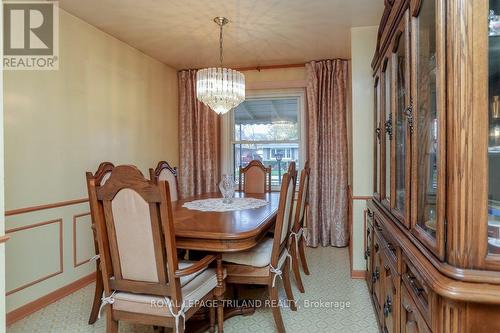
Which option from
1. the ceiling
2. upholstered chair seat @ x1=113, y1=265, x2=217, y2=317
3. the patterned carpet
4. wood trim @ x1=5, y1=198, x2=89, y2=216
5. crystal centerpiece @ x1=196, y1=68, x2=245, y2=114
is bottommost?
the patterned carpet

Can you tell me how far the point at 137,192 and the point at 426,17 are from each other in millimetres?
1384

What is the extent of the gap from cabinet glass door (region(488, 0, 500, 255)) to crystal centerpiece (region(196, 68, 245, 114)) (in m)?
2.23

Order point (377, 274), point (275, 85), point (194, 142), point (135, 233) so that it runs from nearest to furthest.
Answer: point (135, 233) < point (377, 274) < point (275, 85) < point (194, 142)

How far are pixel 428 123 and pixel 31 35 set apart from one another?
2.89 meters

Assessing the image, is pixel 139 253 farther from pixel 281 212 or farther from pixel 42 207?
pixel 42 207

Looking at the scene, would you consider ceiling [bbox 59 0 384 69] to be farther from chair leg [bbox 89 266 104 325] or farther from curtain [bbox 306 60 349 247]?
chair leg [bbox 89 266 104 325]

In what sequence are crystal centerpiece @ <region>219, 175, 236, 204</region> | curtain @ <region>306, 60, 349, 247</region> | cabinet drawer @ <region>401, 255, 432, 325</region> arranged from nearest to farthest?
cabinet drawer @ <region>401, 255, 432, 325</region> → crystal centerpiece @ <region>219, 175, 236, 204</region> → curtain @ <region>306, 60, 349, 247</region>

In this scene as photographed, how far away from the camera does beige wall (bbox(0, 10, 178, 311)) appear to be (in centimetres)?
236

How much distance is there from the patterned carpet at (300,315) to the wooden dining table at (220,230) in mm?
712

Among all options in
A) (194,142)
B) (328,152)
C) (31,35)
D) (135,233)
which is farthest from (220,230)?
(194,142)

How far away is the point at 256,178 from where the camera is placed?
377 centimetres

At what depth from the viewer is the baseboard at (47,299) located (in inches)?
89.9

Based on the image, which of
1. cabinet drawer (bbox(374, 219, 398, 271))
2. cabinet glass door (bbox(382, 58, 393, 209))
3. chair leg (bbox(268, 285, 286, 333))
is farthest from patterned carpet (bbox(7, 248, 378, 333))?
cabinet glass door (bbox(382, 58, 393, 209))

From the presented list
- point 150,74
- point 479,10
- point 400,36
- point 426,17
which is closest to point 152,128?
point 150,74
